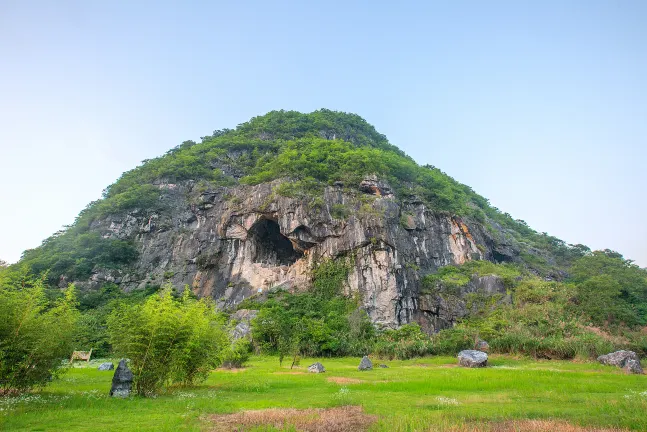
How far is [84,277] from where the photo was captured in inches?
2015

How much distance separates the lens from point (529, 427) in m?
7.43

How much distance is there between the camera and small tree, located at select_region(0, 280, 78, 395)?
1098 centimetres

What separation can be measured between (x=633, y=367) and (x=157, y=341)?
895 inches

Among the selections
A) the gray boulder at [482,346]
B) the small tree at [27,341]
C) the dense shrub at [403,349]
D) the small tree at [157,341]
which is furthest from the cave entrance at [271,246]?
the small tree at [27,341]

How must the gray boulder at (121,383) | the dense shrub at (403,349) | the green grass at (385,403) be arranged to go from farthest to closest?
1. the dense shrub at (403,349)
2. the gray boulder at (121,383)
3. the green grass at (385,403)

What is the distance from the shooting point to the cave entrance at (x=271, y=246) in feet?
174

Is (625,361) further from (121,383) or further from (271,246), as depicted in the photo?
(271,246)

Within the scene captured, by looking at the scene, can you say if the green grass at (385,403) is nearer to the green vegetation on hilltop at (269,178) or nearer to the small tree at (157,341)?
the small tree at (157,341)

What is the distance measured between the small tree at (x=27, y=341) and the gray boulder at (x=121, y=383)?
1900mm

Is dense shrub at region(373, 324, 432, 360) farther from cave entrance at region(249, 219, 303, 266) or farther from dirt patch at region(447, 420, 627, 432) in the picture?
dirt patch at region(447, 420, 627, 432)

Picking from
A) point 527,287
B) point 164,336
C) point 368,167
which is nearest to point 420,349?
point 527,287

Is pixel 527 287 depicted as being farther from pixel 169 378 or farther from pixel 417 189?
pixel 169 378

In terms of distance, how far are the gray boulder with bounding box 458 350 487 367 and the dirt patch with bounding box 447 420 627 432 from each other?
15.8m

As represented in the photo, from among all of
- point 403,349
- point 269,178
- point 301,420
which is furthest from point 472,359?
point 269,178
